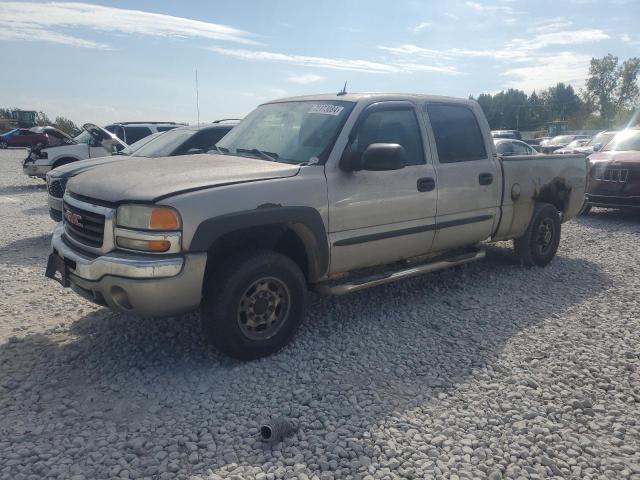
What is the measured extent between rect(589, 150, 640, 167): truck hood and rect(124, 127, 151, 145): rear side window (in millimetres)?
10292

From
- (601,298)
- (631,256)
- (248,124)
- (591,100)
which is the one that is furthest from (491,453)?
(591,100)

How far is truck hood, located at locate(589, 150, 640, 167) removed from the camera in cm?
931

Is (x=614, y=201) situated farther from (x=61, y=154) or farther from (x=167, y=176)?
(x=61, y=154)

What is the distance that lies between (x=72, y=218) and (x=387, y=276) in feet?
8.25

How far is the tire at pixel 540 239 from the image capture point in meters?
6.12

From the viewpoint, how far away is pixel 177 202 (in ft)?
10.6

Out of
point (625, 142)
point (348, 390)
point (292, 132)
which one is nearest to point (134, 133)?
point (292, 132)

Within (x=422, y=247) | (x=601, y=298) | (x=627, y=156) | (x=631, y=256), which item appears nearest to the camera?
(x=422, y=247)

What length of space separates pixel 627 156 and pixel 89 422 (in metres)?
9.99

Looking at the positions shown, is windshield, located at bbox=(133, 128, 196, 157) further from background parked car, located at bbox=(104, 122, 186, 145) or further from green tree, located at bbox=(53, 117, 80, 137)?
green tree, located at bbox=(53, 117, 80, 137)

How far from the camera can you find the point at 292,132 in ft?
14.5

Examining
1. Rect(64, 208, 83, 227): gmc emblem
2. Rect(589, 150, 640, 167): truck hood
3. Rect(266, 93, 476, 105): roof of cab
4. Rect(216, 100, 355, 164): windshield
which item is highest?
Rect(266, 93, 476, 105): roof of cab

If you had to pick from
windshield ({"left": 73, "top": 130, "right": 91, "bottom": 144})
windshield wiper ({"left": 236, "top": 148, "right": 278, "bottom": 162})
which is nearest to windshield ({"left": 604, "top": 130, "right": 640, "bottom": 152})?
windshield wiper ({"left": 236, "top": 148, "right": 278, "bottom": 162})

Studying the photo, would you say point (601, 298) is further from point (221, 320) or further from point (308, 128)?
point (221, 320)
